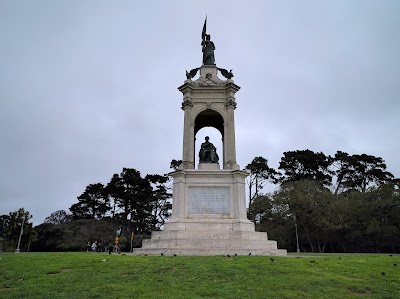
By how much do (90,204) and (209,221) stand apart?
51.0 m

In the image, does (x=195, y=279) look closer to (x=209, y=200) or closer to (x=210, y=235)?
(x=210, y=235)

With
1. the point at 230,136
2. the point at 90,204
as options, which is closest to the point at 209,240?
the point at 230,136

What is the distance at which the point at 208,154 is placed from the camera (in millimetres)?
17891

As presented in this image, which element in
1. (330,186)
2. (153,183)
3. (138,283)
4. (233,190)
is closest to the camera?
(138,283)

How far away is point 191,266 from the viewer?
381 inches

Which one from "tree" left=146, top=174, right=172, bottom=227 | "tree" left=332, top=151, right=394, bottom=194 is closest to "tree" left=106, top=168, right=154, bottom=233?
"tree" left=146, top=174, right=172, bottom=227

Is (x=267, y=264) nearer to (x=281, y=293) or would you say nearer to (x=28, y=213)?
(x=281, y=293)

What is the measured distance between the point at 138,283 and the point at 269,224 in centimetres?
3680

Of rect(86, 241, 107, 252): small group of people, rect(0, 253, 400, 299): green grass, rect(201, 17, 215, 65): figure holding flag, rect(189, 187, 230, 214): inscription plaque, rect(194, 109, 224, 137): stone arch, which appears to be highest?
rect(201, 17, 215, 65): figure holding flag

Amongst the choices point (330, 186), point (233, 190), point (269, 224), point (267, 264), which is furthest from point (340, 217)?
point (267, 264)

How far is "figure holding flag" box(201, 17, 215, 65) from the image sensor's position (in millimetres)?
20062

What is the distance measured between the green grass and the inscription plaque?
5019 mm

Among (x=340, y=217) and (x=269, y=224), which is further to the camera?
(x=269, y=224)

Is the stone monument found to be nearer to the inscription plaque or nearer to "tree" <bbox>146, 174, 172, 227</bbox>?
the inscription plaque
